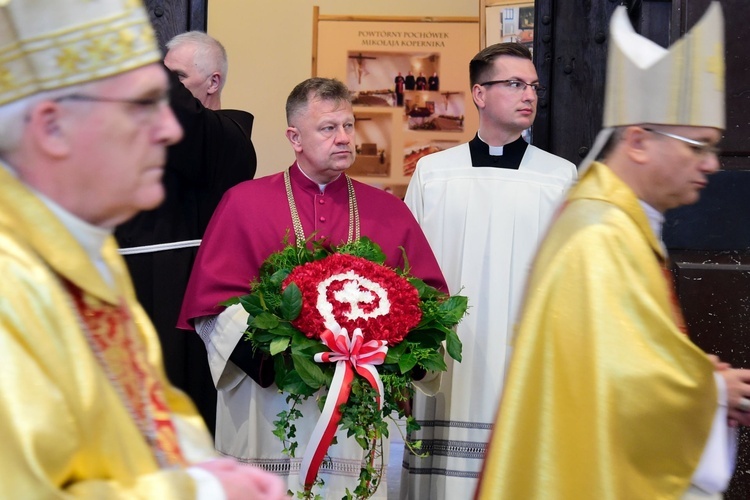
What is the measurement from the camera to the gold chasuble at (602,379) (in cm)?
234

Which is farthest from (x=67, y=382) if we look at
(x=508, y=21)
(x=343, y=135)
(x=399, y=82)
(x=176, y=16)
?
(x=399, y=82)

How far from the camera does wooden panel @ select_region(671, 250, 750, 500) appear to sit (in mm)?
4270

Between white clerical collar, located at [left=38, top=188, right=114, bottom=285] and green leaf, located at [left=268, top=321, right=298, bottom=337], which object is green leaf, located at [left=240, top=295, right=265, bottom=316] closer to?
green leaf, located at [left=268, top=321, right=298, bottom=337]

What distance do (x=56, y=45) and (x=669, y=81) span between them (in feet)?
5.20

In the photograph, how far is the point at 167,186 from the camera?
4852 mm

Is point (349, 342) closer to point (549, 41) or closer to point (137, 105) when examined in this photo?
point (137, 105)

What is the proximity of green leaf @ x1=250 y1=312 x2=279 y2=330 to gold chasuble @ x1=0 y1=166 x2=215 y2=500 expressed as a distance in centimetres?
187

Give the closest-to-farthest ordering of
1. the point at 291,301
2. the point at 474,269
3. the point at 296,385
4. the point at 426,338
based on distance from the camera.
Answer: the point at 291,301 < the point at 296,385 < the point at 426,338 < the point at 474,269

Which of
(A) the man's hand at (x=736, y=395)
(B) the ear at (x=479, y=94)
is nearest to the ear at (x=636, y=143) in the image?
(A) the man's hand at (x=736, y=395)

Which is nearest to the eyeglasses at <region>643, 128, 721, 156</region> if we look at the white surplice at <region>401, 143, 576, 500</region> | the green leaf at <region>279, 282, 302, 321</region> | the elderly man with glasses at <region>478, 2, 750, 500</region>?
the elderly man with glasses at <region>478, 2, 750, 500</region>

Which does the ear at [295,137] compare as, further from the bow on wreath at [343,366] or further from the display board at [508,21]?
the display board at [508,21]

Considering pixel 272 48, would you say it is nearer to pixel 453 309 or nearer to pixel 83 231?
pixel 453 309

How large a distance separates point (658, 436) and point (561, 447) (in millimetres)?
214

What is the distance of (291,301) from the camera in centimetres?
359
